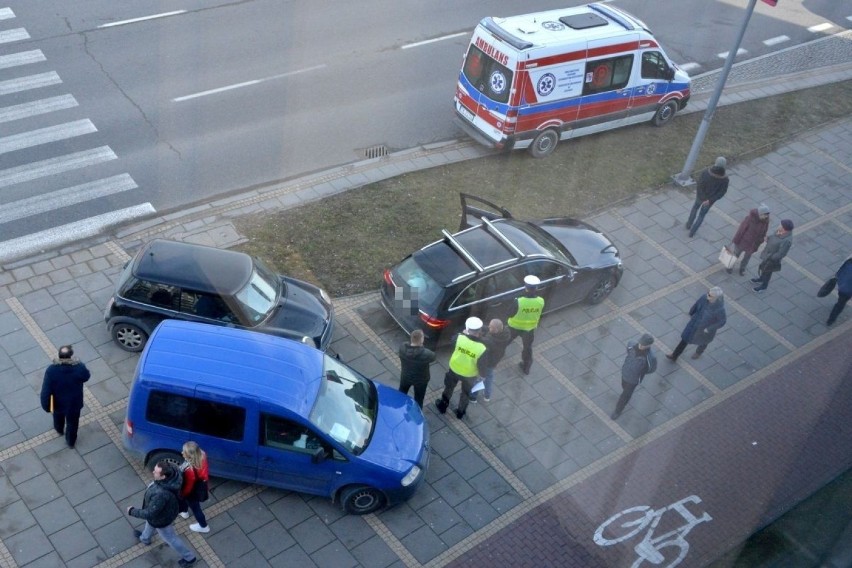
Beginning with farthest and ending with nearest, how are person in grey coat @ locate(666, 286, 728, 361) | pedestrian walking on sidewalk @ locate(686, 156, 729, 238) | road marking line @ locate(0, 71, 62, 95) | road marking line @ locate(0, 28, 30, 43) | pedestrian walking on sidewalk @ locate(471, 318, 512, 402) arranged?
road marking line @ locate(0, 28, 30, 43), road marking line @ locate(0, 71, 62, 95), pedestrian walking on sidewalk @ locate(686, 156, 729, 238), person in grey coat @ locate(666, 286, 728, 361), pedestrian walking on sidewalk @ locate(471, 318, 512, 402)

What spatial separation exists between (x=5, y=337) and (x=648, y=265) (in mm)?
9289

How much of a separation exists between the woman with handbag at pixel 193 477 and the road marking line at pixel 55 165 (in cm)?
736

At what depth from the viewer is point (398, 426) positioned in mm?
9594

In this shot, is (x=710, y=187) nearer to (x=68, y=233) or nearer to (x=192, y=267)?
(x=192, y=267)

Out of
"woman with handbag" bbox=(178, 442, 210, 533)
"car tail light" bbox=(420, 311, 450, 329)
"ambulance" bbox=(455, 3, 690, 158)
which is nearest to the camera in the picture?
"woman with handbag" bbox=(178, 442, 210, 533)

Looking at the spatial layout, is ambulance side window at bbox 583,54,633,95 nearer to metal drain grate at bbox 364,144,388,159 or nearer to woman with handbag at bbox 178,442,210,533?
metal drain grate at bbox 364,144,388,159

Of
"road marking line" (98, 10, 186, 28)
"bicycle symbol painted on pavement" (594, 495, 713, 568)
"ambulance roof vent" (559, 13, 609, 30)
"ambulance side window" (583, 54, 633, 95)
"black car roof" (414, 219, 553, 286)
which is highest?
"ambulance roof vent" (559, 13, 609, 30)

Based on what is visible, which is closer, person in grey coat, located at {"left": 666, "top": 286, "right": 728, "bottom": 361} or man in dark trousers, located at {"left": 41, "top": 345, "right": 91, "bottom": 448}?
man in dark trousers, located at {"left": 41, "top": 345, "right": 91, "bottom": 448}

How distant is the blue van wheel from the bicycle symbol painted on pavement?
8.00ft

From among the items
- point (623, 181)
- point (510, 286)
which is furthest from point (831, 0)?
point (510, 286)

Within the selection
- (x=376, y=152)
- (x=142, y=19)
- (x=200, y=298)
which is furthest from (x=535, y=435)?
(x=142, y=19)

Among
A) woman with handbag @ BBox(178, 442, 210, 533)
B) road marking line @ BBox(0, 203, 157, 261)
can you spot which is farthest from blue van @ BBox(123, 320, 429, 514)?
road marking line @ BBox(0, 203, 157, 261)

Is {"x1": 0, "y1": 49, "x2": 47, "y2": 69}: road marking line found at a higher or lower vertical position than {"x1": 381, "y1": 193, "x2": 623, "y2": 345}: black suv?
lower

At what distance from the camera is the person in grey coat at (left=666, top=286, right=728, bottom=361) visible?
11448 mm
